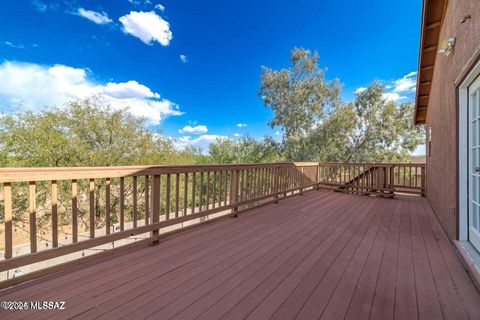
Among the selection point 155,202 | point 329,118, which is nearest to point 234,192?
point 155,202

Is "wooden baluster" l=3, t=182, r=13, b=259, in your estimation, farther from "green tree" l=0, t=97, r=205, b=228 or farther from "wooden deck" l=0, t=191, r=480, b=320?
"green tree" l=0, t=97, r=205, b=228

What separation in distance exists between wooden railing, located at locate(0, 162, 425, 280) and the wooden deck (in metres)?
0.24

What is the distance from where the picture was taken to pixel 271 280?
1855 millimetres

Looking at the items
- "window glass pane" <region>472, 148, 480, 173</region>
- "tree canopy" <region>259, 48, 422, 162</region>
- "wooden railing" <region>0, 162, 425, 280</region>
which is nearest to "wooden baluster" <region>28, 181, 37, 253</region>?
"wooden railing" <region>0, 162, 425, 280</region>

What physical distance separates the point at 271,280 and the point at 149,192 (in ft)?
7.31

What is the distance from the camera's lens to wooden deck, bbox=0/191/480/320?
58.0 inches

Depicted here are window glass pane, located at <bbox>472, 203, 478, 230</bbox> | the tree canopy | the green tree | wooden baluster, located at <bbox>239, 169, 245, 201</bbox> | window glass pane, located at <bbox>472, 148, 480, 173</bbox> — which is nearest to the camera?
window glass pane, located at <bbox>472, 148, 480, 173</bbox>

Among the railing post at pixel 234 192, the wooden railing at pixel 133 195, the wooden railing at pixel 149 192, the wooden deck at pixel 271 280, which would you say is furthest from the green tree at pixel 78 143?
the wooden deck at pixel 271 280

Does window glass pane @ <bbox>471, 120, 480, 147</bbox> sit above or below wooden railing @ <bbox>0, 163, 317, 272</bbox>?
above

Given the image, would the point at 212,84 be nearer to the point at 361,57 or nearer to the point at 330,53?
the point at 330,53

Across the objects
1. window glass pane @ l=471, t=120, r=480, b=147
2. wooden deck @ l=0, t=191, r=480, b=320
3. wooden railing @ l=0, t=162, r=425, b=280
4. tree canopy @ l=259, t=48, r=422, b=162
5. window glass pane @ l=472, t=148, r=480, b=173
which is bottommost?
wooden deck @ l=0, t=191, r=480, b=320

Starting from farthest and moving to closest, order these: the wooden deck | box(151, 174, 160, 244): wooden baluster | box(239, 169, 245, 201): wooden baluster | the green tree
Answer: the green tree → box(239, 169, 245, 201): wooden baluster → box(151, 174, 160, 244): wooden baluster → the wooden deck

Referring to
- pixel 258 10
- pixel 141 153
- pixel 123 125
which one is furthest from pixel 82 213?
pixel 258 10

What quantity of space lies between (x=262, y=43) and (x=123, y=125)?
1016 cm
